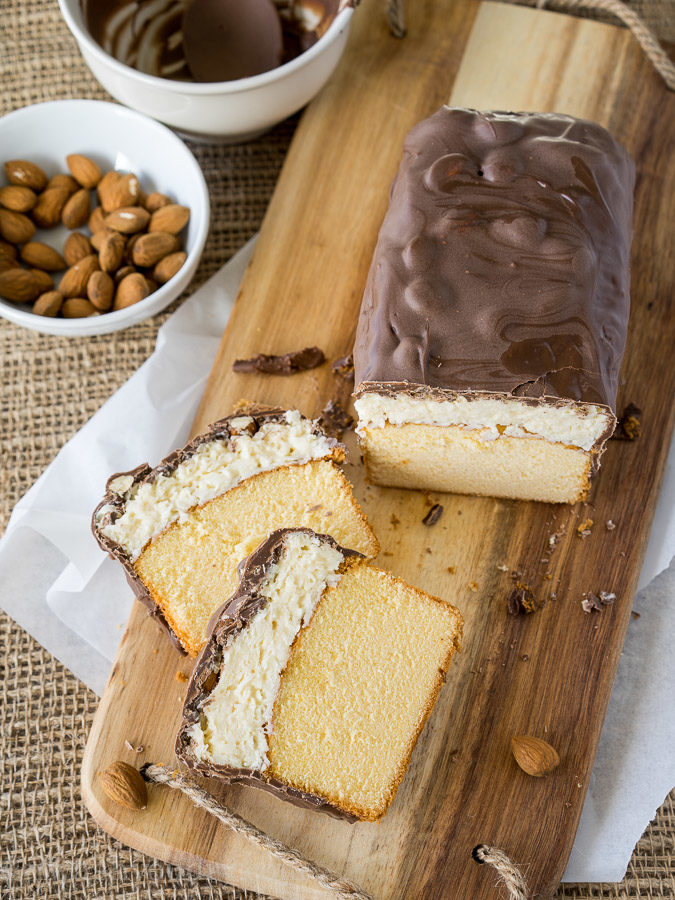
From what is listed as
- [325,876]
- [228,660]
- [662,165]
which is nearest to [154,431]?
[228,660]

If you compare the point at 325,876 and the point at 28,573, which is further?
the point at 28,573

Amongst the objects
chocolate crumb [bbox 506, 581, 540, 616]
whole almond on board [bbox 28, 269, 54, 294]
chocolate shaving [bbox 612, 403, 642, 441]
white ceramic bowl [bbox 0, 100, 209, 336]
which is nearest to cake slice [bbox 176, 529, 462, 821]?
chocolate crumb [bbox 506, 581, 540, 616]

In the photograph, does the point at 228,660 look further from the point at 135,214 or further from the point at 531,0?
the point at 531,0

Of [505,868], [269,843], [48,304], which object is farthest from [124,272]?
[505,868]

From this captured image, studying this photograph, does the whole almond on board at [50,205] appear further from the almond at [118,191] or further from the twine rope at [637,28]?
the twine rope at [637,28]

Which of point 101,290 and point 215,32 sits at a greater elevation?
point 215,32

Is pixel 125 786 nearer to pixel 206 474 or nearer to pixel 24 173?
pixel 206 474
